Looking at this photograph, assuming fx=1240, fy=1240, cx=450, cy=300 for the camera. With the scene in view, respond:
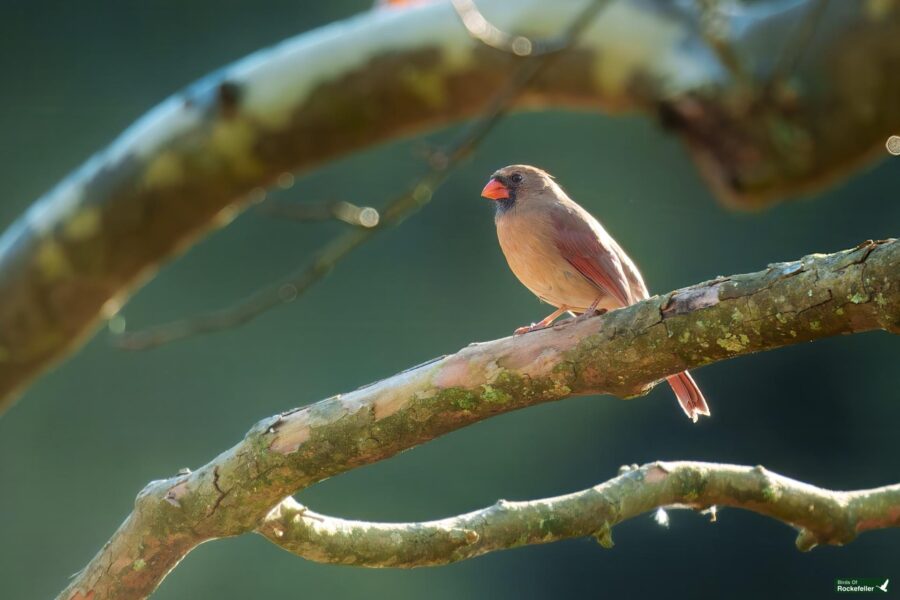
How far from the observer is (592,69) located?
3098 millimetres

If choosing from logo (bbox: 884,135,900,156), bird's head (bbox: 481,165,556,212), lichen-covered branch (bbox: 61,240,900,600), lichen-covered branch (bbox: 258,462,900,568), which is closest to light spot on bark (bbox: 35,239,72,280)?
lichen-covered branch (bbox: 61,240,900,600)

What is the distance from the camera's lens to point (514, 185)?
4.14m

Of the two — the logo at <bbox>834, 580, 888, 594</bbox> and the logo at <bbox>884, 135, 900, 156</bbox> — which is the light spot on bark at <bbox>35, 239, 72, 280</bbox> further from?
the logo at <bbox>834, 580, 888, 594</bbox>

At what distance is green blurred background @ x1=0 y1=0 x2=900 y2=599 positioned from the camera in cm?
1275

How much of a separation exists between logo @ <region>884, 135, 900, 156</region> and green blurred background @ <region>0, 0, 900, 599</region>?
951 cm

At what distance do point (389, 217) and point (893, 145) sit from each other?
4.74 feet

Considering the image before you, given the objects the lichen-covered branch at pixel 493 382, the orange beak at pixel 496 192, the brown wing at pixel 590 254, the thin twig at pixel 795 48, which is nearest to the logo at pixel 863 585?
the brown wing at pixel 590 254

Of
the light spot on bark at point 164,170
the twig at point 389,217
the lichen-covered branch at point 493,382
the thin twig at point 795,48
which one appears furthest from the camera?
the light spot on bark at point 164,170

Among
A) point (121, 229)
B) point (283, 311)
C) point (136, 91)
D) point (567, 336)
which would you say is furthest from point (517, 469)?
point (567, 336)

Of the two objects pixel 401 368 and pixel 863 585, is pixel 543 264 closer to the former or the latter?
pixel 863 585

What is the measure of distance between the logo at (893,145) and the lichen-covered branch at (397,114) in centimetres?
12

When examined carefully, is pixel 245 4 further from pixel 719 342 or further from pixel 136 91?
pixel 719 342

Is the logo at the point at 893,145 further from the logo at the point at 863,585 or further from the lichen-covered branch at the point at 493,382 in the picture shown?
the logo at the point at 863,585

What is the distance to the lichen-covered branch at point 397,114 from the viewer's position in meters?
2.79
